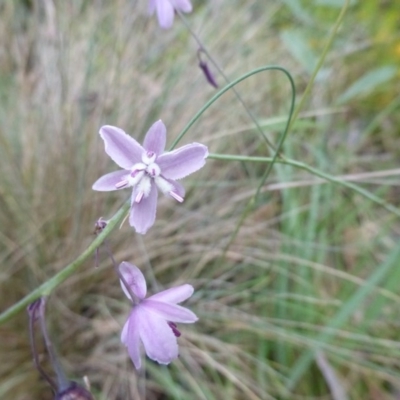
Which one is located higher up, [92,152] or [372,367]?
[92,152]

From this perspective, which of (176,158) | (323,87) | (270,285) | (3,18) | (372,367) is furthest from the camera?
(3,18)

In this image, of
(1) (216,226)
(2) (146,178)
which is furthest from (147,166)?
(1) (216,226)

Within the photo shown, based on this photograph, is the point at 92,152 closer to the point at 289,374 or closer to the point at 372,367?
the point at 289,374

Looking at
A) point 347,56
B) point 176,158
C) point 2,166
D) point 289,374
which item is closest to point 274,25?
point 347,56

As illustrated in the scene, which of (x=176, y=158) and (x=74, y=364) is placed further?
(x=74, y=364)

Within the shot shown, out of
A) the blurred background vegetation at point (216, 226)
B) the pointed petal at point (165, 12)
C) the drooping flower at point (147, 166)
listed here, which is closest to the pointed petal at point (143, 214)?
the drooping flower at point (147, 166)
